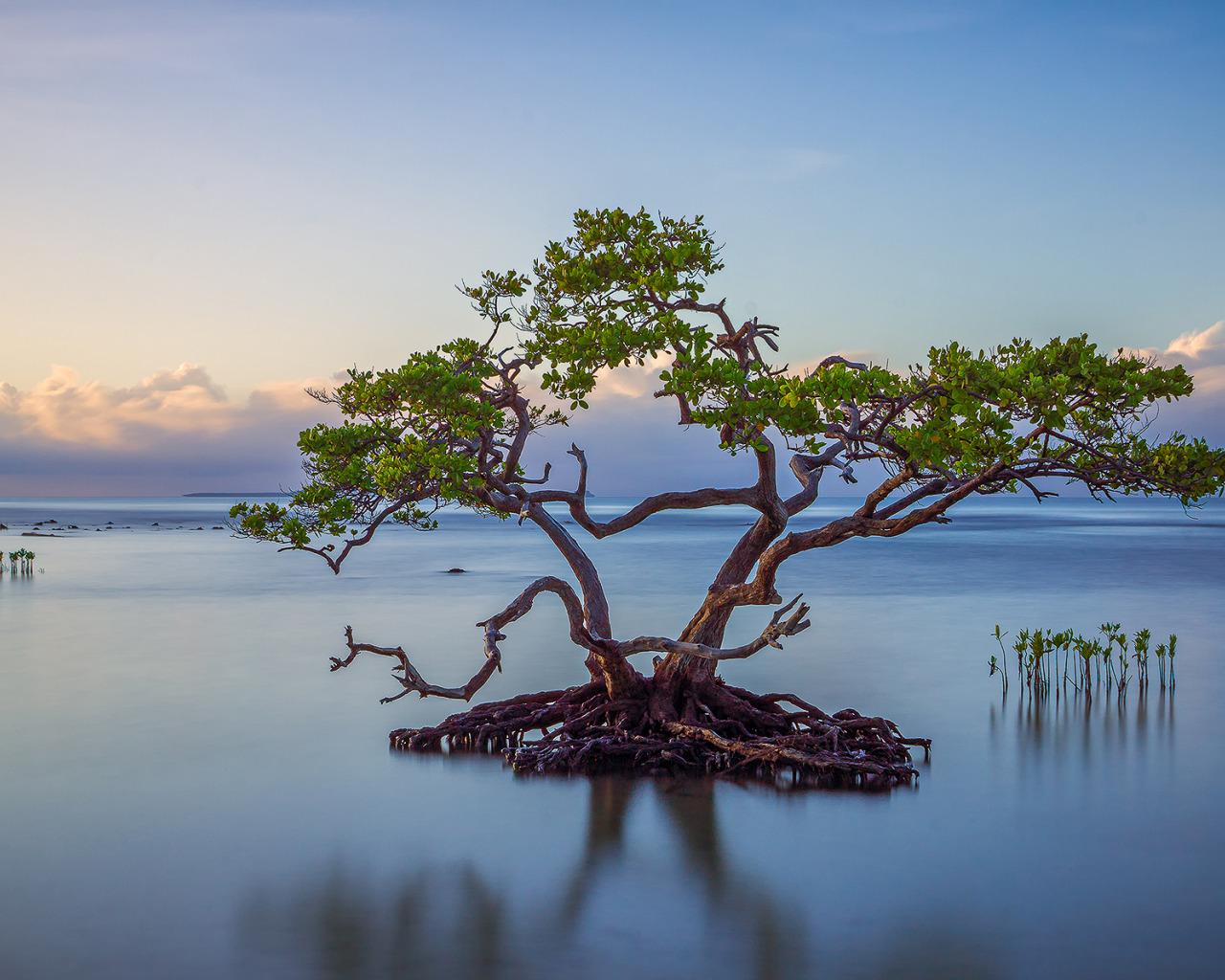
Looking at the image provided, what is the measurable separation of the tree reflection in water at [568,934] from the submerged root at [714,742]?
176cm

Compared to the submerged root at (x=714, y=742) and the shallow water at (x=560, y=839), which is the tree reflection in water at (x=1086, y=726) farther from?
the submerged root at (x=714, y=742)

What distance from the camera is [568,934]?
25.5 ft

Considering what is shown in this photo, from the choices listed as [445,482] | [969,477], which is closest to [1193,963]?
[969,477]

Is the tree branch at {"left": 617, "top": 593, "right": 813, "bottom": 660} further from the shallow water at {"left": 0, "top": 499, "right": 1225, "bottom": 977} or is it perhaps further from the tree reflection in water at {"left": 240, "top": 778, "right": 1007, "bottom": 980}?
the tree reflection in water at {"left": 240, "top": 778, "right": 1007, "bottom": 980}

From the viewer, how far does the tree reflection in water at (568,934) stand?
7.21 meters

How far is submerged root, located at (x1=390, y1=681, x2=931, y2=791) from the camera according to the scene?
425 inches

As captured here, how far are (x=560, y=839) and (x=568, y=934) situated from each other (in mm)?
1996

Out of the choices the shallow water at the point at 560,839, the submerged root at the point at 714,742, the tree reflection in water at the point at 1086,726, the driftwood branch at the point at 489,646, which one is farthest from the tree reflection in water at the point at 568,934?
the tree reflection in water at the point at 1086,726

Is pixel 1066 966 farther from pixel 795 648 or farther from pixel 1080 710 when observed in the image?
pixel 795 648

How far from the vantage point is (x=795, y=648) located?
71.9 feet

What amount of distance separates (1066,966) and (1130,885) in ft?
6.66

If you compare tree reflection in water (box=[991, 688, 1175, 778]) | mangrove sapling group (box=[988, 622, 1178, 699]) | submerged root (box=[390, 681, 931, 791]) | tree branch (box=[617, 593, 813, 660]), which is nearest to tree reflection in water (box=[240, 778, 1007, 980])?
submerged root (box=[390, 681, 931, 791])

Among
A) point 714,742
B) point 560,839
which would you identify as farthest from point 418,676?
point 714,742

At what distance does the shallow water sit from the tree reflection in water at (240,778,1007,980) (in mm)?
29
